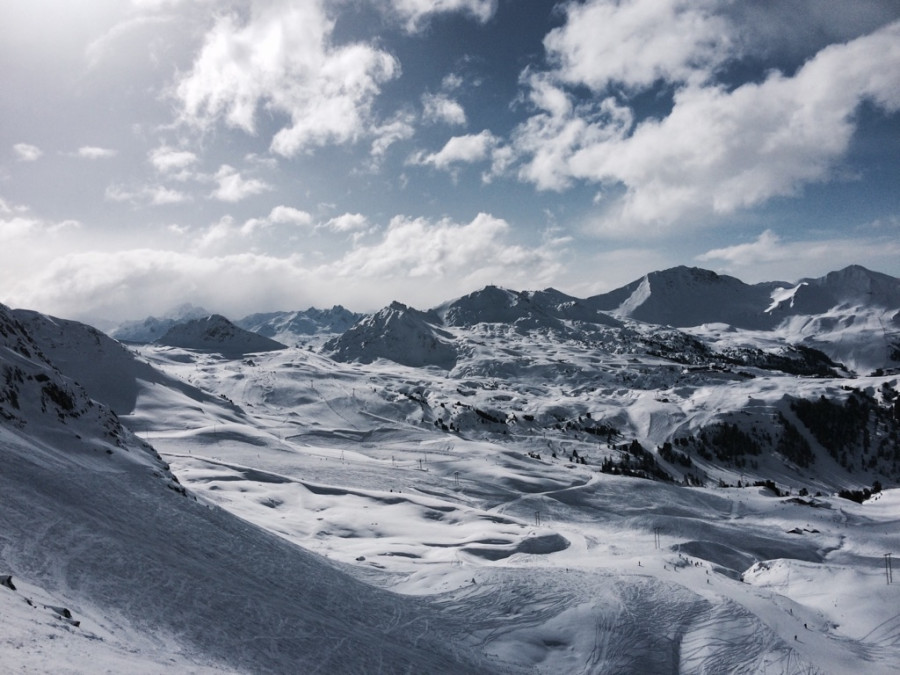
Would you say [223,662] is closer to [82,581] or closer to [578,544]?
[82,581]

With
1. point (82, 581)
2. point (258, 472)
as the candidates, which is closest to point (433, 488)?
point (258, 472)

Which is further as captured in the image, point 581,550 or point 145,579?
point 581,550

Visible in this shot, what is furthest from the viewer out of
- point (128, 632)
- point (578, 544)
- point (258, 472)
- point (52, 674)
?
point (258, 472)

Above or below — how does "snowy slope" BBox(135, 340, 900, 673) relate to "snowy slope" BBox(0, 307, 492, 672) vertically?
below

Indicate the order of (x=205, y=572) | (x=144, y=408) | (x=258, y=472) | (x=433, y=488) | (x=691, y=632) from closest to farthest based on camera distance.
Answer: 1. (x=205, y=572)
2. (x=691, y=632)
3. (x=258, y=472)
4. (x=433, y=488)
5. (x=144, y=408)

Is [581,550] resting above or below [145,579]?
below

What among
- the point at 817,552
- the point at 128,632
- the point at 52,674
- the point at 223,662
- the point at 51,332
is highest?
the point at 51,332

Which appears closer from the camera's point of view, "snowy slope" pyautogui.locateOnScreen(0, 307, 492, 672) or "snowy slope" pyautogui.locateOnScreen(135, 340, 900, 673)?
"snowy slope" pyautogui.locateOnScreen(0, 307, 492, 672)

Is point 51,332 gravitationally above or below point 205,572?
above

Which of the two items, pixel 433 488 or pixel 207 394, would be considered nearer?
pixel 433 488

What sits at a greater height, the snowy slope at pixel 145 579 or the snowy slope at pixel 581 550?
the snowy slope at pixel 145 579

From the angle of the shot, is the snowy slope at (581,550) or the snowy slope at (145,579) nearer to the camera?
the snowy slope at (145,579)
